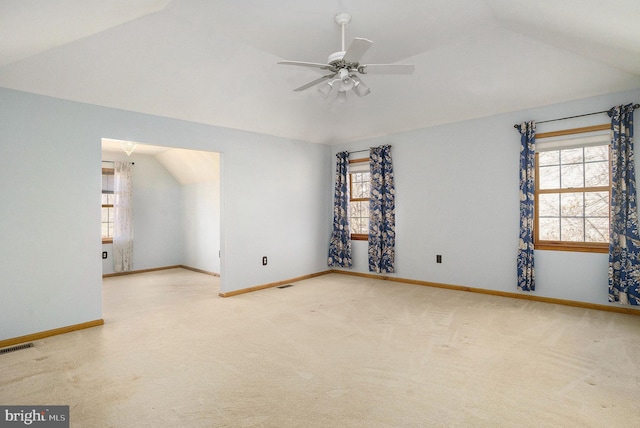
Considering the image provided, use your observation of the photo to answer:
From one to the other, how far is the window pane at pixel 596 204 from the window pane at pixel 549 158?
564mm

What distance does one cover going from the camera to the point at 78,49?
3107 millimetres

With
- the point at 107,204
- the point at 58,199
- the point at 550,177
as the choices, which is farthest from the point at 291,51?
the point at 107,204

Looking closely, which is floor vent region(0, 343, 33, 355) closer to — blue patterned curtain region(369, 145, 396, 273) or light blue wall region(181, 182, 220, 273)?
light blue wall region(181, 182, 220, 273)

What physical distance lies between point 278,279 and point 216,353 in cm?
275

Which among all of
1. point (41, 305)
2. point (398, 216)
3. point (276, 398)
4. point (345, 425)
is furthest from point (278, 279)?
point (345, 425)

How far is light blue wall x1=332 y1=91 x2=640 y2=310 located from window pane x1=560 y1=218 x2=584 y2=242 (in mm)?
244

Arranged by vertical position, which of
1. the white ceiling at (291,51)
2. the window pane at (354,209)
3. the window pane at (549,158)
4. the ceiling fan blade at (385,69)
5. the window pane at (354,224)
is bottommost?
the window pane at (354,224)

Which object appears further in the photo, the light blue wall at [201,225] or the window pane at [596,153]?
the light blue wall at [201,225]

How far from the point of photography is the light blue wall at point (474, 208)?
13.8ft

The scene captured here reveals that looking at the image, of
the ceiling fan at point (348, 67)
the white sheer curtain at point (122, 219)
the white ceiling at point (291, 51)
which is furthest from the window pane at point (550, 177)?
→ the white sheer curtain at point (122, 219)

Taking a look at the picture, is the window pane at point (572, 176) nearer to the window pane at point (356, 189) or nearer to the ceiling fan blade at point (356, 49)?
the window pane at point (356, 189)

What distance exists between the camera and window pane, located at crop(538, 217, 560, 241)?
4.47 meters

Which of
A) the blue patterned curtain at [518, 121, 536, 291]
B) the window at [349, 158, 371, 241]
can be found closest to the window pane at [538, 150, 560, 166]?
the blue patterned curtain at [518, 121, 536, 291]

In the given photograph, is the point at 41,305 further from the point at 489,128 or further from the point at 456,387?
the point at 489,128
